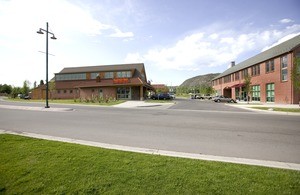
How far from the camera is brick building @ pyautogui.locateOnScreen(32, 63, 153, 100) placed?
37938 millimetres

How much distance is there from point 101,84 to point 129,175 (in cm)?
3740

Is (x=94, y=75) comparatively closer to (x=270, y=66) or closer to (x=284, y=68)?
(x=270, y=66)

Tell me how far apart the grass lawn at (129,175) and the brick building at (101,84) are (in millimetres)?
29546

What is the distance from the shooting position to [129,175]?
145 inches

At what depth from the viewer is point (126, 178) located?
11.7 feet

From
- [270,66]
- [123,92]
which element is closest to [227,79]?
[270,66]

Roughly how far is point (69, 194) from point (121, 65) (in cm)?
4690

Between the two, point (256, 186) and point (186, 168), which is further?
point (186, 168)

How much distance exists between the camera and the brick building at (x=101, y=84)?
124 ft

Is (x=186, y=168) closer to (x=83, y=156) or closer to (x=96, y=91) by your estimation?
(x=83, y=156)

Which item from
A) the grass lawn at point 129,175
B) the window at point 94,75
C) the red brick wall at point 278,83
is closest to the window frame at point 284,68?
the red brick wall at point 278,83

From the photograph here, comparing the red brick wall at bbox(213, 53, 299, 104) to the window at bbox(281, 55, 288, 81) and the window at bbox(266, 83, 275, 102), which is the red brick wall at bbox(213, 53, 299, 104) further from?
the window at bbox(266, 83, 275, 102)

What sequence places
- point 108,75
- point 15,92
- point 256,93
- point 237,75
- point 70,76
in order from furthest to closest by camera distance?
1. point 15,92
2. point 70,76
3. point 237,75
4. point 108,75
5. point 256,93

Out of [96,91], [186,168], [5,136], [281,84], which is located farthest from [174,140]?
[96,91]
